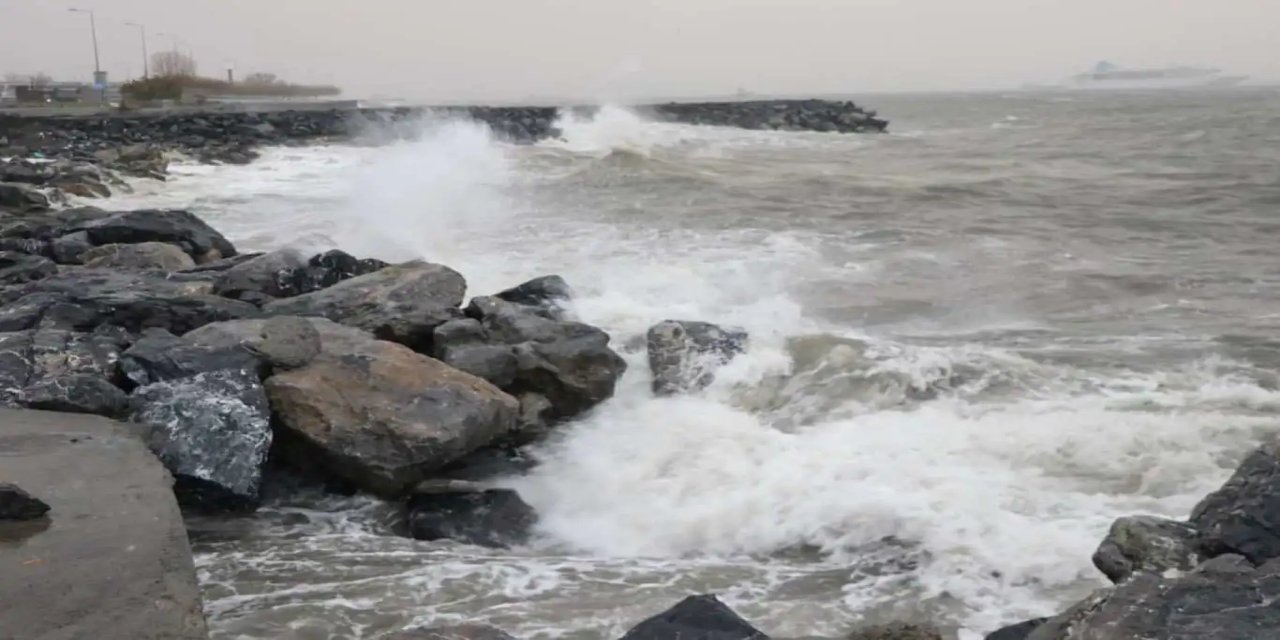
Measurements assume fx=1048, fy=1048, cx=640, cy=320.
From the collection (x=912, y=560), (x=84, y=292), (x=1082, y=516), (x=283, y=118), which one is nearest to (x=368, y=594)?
(x=912, y=560)

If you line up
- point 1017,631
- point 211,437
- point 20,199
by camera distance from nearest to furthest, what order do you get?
1. point 1017,631
2. point 211,437
3. point 20,199

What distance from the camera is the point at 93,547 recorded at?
11.6ft

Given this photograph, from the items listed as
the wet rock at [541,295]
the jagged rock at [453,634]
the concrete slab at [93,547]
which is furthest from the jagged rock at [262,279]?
the jagged rock at [453,634]

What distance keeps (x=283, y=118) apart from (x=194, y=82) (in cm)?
3028

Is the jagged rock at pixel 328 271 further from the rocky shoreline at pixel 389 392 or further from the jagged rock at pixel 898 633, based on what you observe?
the jagged rock at pixel 898 633

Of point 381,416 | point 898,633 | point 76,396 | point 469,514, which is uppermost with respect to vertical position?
point 76,396

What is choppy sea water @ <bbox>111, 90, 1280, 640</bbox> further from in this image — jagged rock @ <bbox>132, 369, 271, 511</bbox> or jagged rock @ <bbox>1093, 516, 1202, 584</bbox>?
jagged rock @ <bbox>1093, 516, 1202, 584</bbox>

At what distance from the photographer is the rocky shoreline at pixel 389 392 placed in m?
3.19

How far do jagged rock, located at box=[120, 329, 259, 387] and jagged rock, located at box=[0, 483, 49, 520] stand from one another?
165 centimetres

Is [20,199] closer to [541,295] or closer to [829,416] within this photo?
[541,295]

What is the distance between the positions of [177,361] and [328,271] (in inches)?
120

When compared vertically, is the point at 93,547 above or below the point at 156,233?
below

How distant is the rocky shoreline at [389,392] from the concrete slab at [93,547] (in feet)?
0.69

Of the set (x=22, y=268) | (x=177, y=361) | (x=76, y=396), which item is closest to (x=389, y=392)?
(x=177, y=361)
